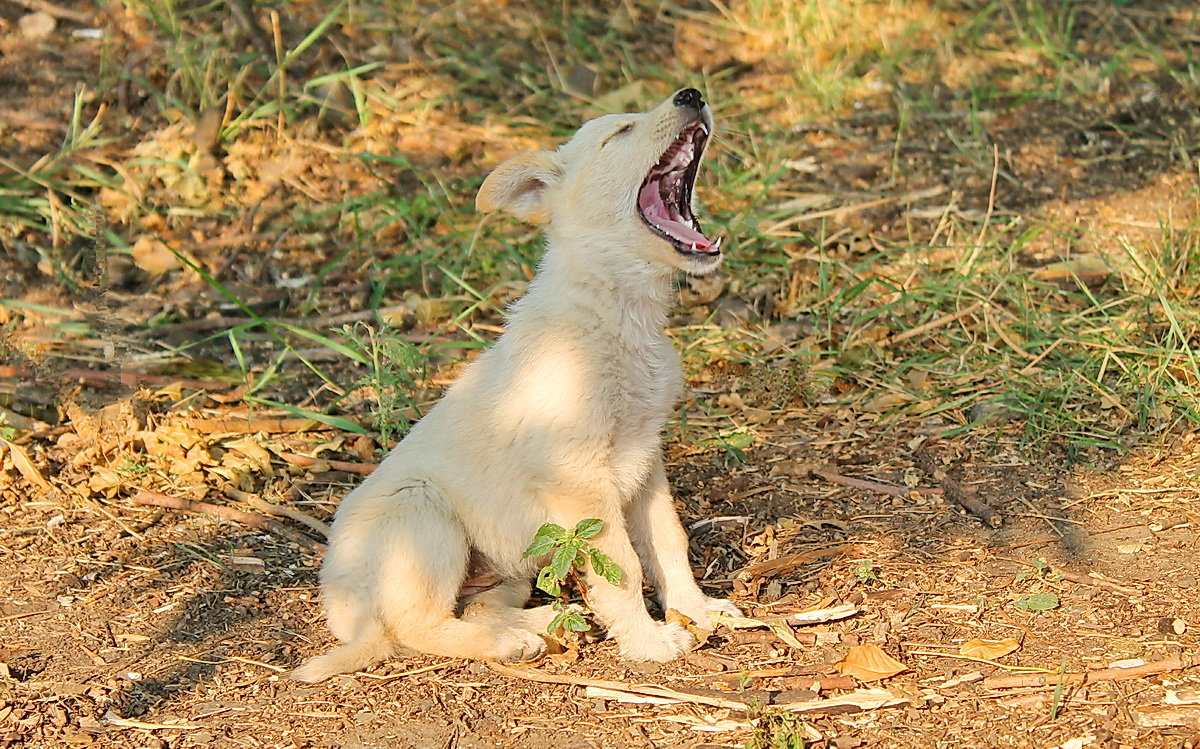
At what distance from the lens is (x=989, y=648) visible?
145 inches

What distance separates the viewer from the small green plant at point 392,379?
5.09 metres

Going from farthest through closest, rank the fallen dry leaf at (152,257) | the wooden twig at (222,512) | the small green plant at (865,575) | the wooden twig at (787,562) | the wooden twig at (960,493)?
the fallen dry leaf at (152,257)
the wooden twig at (222,512)
the wooden twig at (960,493)
the wooden twig at (787,562)
the small green plant at (865,575)

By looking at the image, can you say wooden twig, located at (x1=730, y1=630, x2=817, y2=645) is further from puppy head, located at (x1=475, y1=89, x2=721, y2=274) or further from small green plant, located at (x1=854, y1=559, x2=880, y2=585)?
puppy head, located at (x1=475, y1=89, x2=721, y2=274)

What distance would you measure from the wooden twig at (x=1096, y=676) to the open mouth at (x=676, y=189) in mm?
1565

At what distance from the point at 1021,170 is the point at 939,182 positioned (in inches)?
18.8

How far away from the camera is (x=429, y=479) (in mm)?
4059

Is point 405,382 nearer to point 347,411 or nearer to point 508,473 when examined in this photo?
point 347,411

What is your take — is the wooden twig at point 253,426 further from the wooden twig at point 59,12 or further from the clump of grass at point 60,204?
the wooden twig at point 59,12

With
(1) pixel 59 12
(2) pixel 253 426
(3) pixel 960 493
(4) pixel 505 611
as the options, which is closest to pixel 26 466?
(2) pixel 253 426

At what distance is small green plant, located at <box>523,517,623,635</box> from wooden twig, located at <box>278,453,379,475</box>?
152 cm

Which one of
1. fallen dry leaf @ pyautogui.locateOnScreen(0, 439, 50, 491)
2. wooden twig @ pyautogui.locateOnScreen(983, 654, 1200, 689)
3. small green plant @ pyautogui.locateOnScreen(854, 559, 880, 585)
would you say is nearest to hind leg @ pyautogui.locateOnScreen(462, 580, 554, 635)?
small green plant @ pyautogui.locateOnScreen(854, 559, 880, 585)

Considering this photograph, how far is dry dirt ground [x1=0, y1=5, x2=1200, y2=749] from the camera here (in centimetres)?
350

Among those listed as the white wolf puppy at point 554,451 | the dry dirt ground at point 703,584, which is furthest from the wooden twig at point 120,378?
the white wolf puppy at point 554,451

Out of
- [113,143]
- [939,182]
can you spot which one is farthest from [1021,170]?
[113,143]
